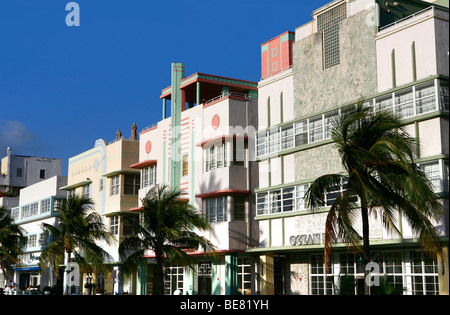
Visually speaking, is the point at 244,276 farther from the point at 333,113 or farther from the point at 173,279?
the point at 333,113

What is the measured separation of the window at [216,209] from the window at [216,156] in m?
1.99

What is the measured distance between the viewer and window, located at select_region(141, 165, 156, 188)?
4575cm

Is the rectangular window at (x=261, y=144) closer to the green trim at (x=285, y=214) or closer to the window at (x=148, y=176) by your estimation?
the green trim at (x=285, y=214)

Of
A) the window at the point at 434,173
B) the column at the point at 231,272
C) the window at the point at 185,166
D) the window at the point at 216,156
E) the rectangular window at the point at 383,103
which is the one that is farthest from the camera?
the window at the point at 185,166

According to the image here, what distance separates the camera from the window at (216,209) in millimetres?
37875

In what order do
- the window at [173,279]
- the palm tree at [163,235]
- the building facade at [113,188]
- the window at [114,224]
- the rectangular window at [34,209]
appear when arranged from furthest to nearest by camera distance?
1. the rectangular window at [34,209]
2. the window at [114,224]
3. the building facade at [113,188]
4. the window at [173,279]
5. the palm tree at [163,235]

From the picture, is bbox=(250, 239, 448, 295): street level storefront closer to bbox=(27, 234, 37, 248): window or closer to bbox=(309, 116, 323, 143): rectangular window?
bbox=(309, 116, 323, 143): rectangular window

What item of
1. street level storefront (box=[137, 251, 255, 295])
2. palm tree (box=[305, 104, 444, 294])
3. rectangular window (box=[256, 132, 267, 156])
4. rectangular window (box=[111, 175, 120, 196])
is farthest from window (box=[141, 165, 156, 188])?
palm tree (box=[305, 104, 444, 294])

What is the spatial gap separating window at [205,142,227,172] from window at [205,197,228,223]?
1.99m

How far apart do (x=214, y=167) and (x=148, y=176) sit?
857 centimetres

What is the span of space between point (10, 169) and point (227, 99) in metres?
65.5

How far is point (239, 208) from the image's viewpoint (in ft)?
124

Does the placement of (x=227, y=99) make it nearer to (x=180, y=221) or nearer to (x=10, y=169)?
(x=180, y=221)

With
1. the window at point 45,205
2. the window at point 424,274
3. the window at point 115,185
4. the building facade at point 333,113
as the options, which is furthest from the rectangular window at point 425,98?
the window at point 45,205
